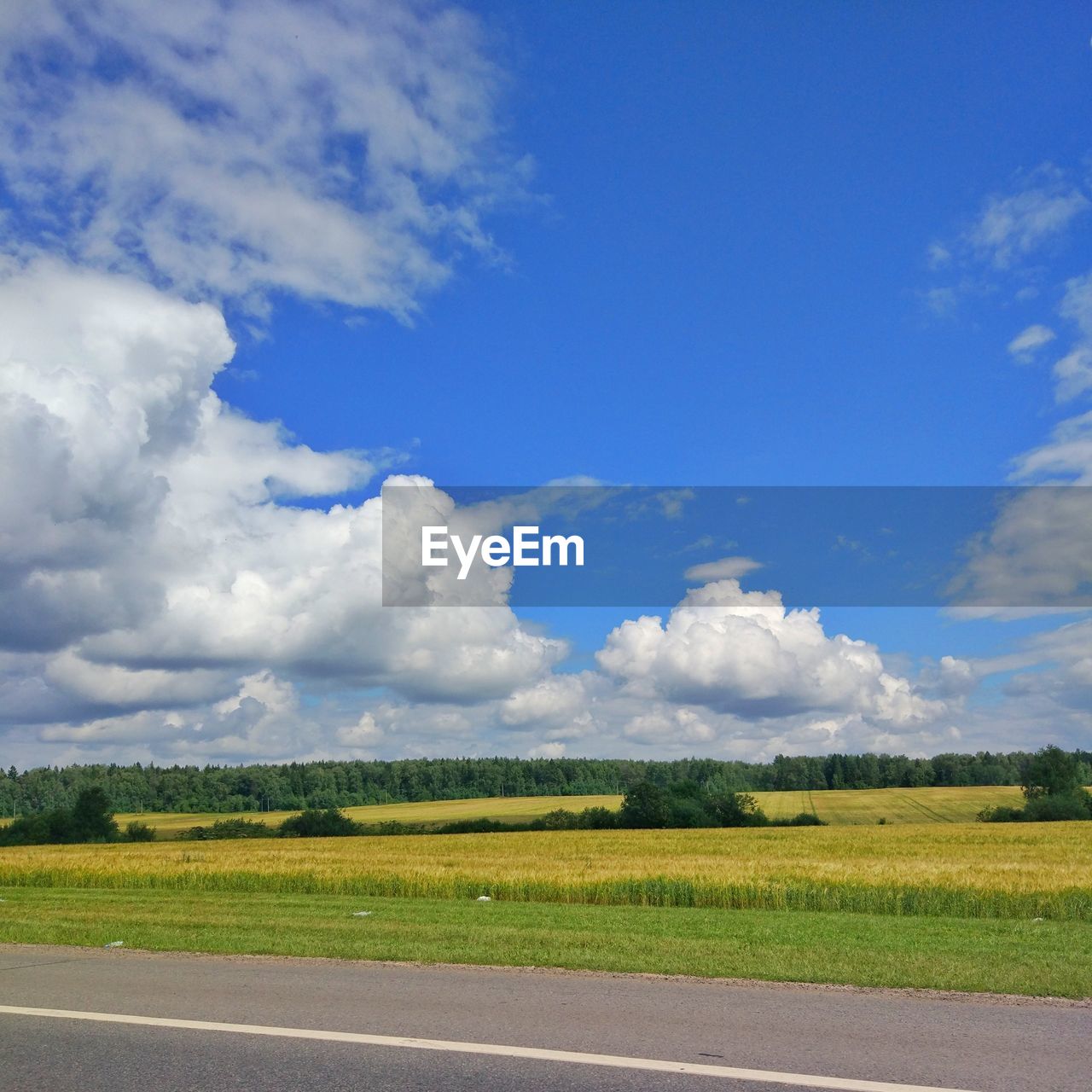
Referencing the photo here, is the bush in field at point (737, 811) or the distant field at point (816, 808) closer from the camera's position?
the bush in field at point (737, 811)

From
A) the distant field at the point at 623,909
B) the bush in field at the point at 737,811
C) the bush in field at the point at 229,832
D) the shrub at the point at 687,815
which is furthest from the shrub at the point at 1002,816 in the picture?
the bush in field at the point at 229,832

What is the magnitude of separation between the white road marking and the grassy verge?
14.0 ft

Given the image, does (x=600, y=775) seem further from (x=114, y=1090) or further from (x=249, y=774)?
(x=114, y=1090)

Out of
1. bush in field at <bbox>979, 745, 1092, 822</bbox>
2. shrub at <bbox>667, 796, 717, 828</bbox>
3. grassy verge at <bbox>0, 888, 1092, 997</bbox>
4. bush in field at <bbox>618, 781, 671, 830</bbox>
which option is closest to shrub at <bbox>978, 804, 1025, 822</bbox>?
bush in field at <bbox>979, 745, 1092, 822</bbox>

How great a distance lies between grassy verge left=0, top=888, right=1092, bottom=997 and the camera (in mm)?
11414

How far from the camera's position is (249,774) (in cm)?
14875

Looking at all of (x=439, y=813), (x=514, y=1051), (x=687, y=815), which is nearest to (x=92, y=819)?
(x=439, y=813)

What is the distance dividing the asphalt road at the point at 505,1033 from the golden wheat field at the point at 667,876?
1312 cm

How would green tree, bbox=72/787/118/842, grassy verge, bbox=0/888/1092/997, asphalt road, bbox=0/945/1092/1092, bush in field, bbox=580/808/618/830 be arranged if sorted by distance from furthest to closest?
green tree, bbox=72/787/118/842, bush in field, bbox=580/808/618/830, grassy verge, bbox=0/888/1092/997, asphalt road, bbox=0/945/1092/1092

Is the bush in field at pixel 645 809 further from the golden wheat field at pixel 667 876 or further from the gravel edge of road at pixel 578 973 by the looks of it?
the gravel edge of road at pixel 578 973

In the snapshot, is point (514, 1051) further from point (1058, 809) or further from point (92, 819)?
point (92, 819)

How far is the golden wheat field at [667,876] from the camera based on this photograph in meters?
22.2

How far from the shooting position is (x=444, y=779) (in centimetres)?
15250

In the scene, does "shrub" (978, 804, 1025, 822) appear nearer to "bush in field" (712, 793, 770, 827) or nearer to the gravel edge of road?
"bush in field" (712, 793, 770, 827)
